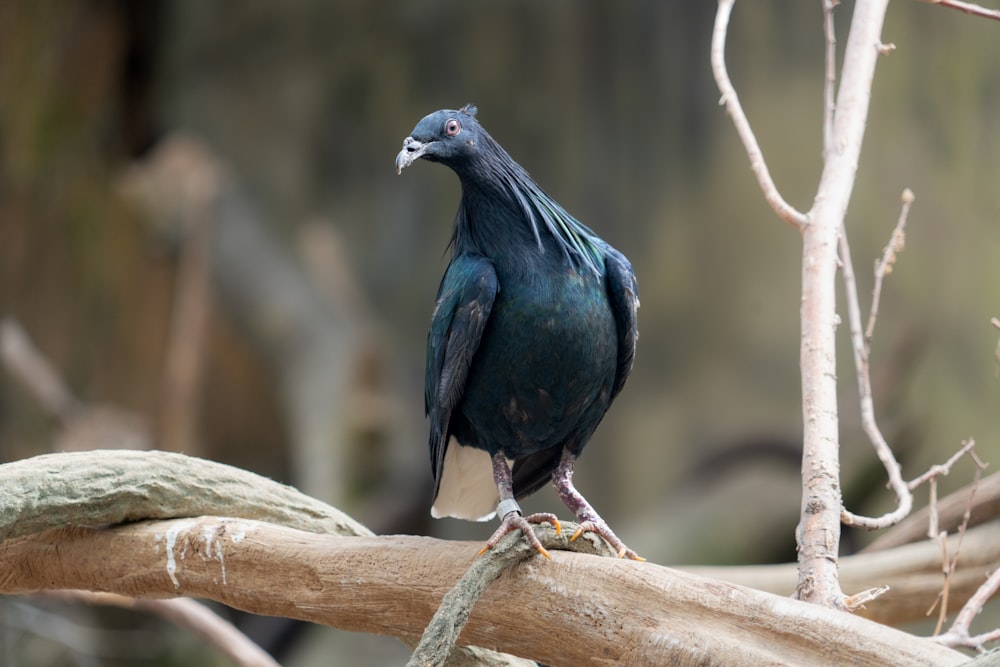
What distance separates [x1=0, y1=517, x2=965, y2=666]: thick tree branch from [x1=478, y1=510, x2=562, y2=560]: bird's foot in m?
0.03

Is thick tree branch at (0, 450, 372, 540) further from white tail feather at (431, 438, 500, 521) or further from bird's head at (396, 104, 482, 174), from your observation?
bird's head at (396, 104, 482, 174)

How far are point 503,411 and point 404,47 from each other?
4.69 metres

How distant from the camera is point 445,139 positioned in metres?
2.38

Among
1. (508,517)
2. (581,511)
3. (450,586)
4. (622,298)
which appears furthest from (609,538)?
(622,298)

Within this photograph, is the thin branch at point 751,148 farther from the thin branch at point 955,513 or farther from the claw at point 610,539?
the thin branch at point 955,513

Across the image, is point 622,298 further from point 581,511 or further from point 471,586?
point 471,586

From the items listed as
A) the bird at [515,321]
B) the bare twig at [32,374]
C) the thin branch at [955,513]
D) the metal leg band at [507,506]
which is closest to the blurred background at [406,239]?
the bare twig at [32,374]

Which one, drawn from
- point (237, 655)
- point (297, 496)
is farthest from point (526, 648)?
point (237, 655)

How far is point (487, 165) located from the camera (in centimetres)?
244

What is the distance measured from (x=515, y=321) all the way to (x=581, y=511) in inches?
17.4

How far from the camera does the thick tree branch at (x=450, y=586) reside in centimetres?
173

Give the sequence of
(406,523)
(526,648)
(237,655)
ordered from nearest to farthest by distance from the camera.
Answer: (526,648) < (237,655) < (406,523)

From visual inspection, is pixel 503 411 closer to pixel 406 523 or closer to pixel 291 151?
pixel 406 523

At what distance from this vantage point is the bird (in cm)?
231
